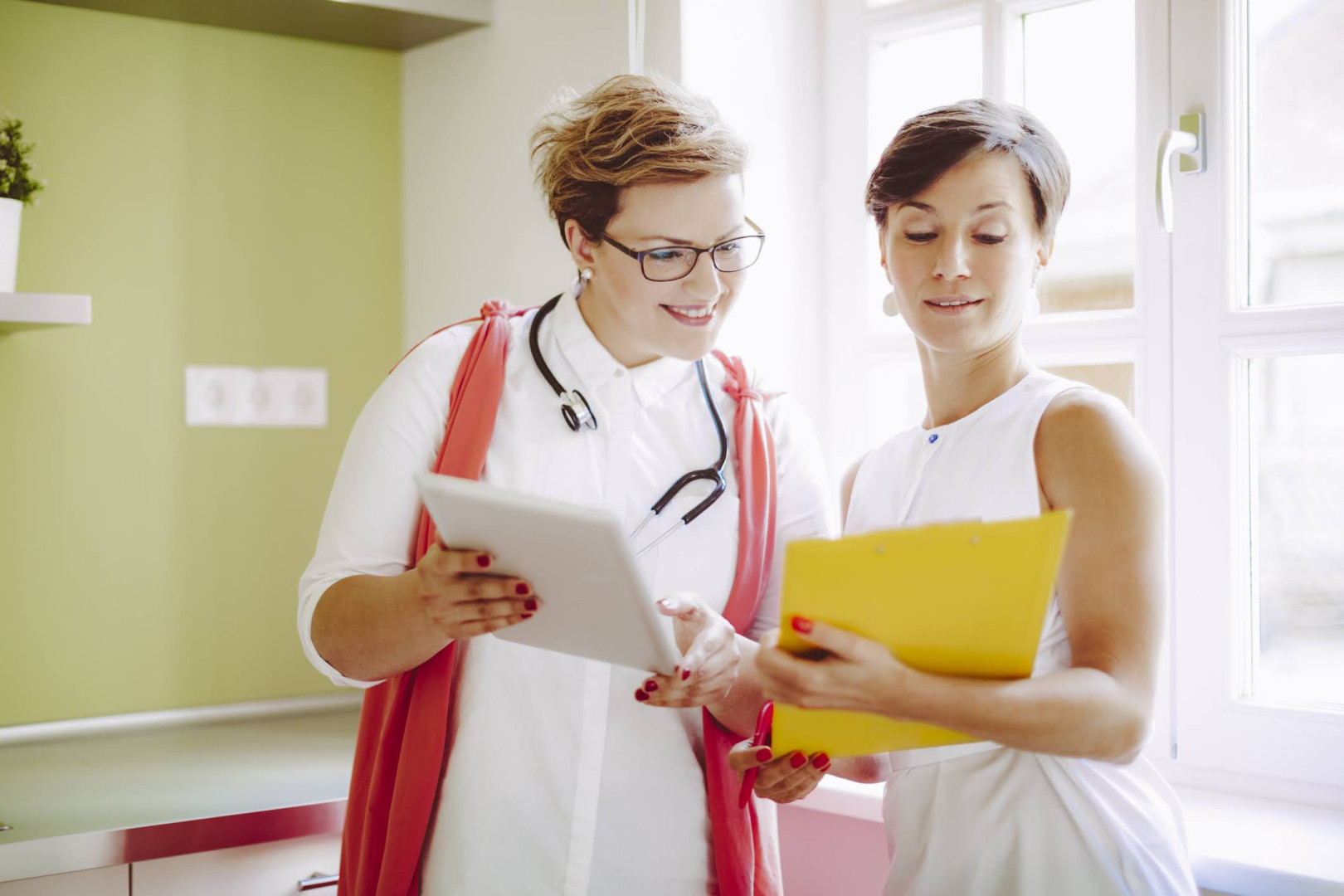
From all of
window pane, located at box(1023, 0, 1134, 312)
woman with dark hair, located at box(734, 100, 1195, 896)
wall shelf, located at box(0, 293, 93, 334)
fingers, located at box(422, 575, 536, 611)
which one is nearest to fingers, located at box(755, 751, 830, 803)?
woman with dark hair, located at box(734, 100, 1195, 896)

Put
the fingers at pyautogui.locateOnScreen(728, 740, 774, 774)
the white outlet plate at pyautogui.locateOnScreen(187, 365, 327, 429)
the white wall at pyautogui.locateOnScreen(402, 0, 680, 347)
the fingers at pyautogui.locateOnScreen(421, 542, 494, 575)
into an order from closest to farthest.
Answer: the fingers at pyautogui.locateOnScreen(421, 542, 494, 575) < the fingers at pyautogui.locateOnScreen(728, 740, 774, 774) < the white wall at pyautogui.locateOnScreen(402, 0, 680, 347) < the white outlet plate at pyautogui.locateOnScreen(187, 365, 327, 429)

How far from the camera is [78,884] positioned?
1.68 meters

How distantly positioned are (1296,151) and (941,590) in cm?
115

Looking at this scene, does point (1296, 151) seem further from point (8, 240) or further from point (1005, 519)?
point (8, 240)

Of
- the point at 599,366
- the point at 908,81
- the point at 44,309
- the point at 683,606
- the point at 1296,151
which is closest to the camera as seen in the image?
the point at 683,606

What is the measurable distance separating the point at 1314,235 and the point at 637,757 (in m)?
1.18

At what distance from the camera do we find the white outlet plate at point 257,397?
92.6 inches

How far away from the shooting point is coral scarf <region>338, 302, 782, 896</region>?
53.7 inches

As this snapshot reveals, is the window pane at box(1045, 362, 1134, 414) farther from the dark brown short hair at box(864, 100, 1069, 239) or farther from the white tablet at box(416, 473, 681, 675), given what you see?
the white tablet at box(416, 473, 681, 675)

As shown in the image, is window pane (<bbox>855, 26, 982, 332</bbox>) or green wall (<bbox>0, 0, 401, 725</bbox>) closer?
window pane (<bbox>855, 26, 982, 332</bbox>)

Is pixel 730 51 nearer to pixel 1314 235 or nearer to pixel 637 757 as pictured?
pixel 1314 235

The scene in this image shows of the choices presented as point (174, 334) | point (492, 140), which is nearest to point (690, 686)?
point (492, 140)

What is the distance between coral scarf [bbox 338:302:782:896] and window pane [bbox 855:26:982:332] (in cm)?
78

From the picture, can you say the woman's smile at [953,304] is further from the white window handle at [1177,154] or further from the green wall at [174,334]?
the green wall at [174,334]
